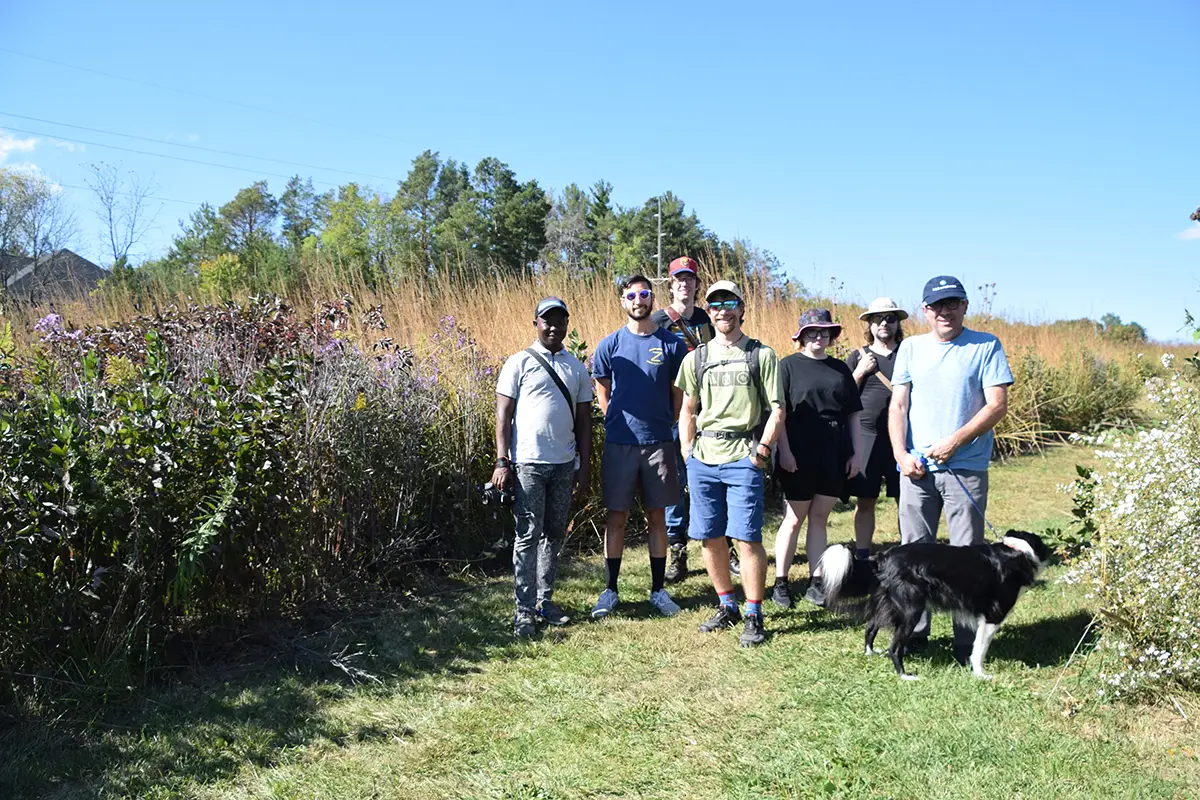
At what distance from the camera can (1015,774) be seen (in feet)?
9.21

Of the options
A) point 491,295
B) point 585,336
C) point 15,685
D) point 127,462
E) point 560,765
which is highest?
point 491,295

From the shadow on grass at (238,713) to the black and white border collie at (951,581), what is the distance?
1.92m

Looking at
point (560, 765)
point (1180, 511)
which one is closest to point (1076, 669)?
point (1180, 511)

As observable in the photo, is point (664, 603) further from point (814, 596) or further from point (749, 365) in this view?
point (749, 365)

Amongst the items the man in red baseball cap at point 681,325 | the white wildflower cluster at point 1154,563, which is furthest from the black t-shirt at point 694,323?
the white wildflower cluster at point 1154,563

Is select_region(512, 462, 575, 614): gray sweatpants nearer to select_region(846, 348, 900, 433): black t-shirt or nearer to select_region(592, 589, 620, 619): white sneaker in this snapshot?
select_region(592, 589, 620, 619): white sneaker

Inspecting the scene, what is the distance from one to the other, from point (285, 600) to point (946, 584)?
3.52 m

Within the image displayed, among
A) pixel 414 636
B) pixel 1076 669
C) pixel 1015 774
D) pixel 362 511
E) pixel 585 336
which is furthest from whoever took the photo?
pixel 585 336

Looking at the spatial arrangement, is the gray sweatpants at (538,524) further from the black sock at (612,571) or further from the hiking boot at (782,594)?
the hiking boot at (782,594)

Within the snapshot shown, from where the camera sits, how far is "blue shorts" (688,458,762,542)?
422cm

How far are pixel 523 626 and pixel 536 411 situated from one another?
123cm

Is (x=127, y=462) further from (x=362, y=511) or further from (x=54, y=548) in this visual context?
(x=362, y=511)

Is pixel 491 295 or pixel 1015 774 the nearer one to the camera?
pixel 1015 774

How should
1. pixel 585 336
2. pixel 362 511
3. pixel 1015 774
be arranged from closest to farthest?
pixel 1015 774 < pixel 362 511 < pixel 585 336
